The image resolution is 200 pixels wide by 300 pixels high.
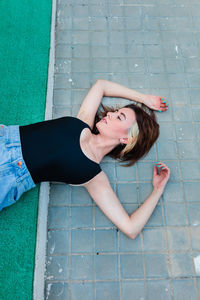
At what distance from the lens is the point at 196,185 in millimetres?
1766

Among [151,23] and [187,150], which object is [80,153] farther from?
[151,23]

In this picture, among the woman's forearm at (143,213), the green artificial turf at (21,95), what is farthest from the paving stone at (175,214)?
the green artificial turf at (21,95)

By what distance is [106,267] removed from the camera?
1560 millimetres

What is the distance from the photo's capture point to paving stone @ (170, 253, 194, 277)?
5.15 feet

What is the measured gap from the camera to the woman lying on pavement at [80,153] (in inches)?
57.1

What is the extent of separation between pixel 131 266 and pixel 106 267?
16cm

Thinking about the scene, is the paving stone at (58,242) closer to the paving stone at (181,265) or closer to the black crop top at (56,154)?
the black crop top at (56,154)

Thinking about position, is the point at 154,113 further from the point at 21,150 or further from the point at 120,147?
the point at 21,150

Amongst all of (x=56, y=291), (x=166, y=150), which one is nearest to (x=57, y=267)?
(x=56, y=291)

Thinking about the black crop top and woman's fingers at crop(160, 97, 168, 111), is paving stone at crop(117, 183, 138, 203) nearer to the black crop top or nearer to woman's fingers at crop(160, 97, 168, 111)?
the black crop top

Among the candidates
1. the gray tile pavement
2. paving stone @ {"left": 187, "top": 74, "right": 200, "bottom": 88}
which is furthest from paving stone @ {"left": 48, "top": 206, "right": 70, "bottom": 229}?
paving stone @ {"left": 187, "top": 74, "right": 200, "bottom": 88}

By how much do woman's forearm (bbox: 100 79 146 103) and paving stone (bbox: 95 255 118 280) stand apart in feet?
3.68

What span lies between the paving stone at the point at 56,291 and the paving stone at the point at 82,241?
0.20 m

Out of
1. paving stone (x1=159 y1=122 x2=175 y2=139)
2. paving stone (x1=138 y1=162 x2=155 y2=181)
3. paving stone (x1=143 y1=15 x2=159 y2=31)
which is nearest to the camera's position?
paving stone (x1=138 y1=162 x2=155 y2=181)
